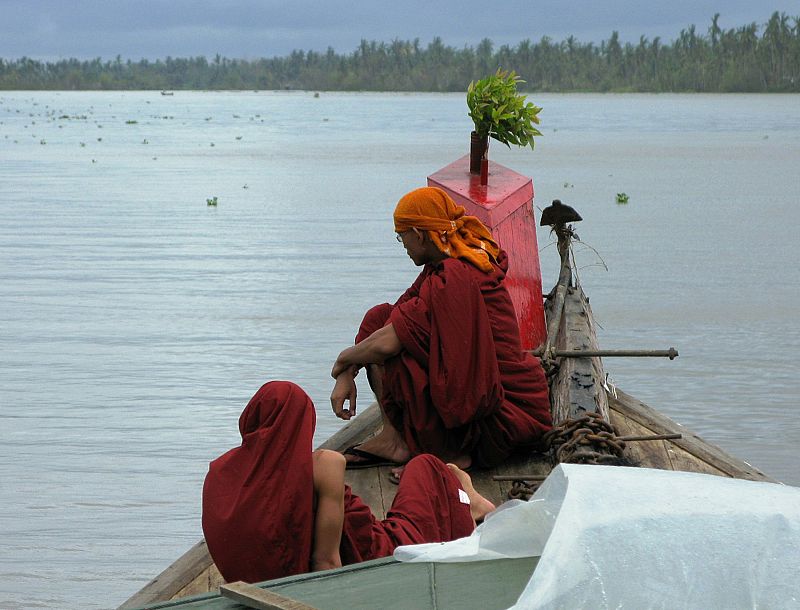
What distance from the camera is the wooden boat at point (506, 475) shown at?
2.70 m

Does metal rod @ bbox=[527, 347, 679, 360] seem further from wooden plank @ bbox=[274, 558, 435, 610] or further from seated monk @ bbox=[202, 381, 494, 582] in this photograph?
wooden plank @ bbox=[274, 558, 435, 610]

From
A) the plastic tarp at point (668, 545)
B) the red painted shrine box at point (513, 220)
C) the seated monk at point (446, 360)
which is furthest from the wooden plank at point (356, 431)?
the plastic tarp at point (668, 545)

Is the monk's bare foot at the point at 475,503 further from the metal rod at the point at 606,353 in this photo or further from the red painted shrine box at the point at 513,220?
the red painted shrine box at the point at 513,220

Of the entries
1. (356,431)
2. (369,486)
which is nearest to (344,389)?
(369,486)

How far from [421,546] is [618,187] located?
24.8 m

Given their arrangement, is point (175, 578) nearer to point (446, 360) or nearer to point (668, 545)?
point (446, 360)

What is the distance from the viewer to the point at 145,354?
10219 mm

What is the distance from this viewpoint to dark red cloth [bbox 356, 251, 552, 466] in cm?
461

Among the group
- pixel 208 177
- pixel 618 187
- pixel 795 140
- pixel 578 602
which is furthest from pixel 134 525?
pixel 795 140

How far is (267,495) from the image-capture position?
10.8 ft

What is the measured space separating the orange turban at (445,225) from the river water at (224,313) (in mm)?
2259

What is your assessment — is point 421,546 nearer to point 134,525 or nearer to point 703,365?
point 134,525

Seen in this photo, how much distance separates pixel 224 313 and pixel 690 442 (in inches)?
308

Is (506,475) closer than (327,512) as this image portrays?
No
